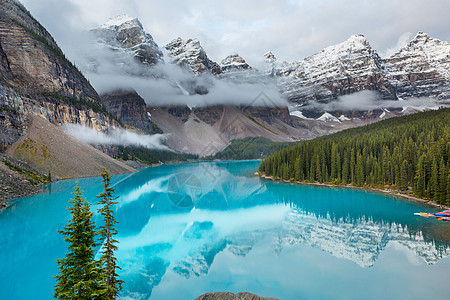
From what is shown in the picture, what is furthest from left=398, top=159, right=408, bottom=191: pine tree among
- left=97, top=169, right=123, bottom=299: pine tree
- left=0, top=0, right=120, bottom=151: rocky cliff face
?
left=0, top=0, right=120, bottom=151: rocky cliff face

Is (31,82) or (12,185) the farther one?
(31,82)

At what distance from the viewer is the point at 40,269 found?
1847 centimetres

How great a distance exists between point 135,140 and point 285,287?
16659 cm

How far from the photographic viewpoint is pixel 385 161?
5422 cm

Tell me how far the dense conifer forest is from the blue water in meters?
5.78

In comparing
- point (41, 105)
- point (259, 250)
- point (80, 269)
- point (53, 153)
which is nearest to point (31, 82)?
point (41, 105)

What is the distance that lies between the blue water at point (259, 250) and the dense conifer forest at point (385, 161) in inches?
228

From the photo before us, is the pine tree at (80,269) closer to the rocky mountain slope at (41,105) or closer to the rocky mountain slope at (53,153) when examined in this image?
the rocky mountain slope at (41,105)

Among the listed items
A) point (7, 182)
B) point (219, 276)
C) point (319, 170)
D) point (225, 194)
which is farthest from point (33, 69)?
point (219, 276)

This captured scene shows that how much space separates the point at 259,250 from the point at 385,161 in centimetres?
4320

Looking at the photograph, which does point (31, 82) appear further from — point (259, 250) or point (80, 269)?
point (80, 269)

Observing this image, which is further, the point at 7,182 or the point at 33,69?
the point at 33,69

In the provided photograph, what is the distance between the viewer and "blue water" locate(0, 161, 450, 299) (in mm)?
15977

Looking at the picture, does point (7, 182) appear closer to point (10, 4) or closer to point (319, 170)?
point (319, 170)
